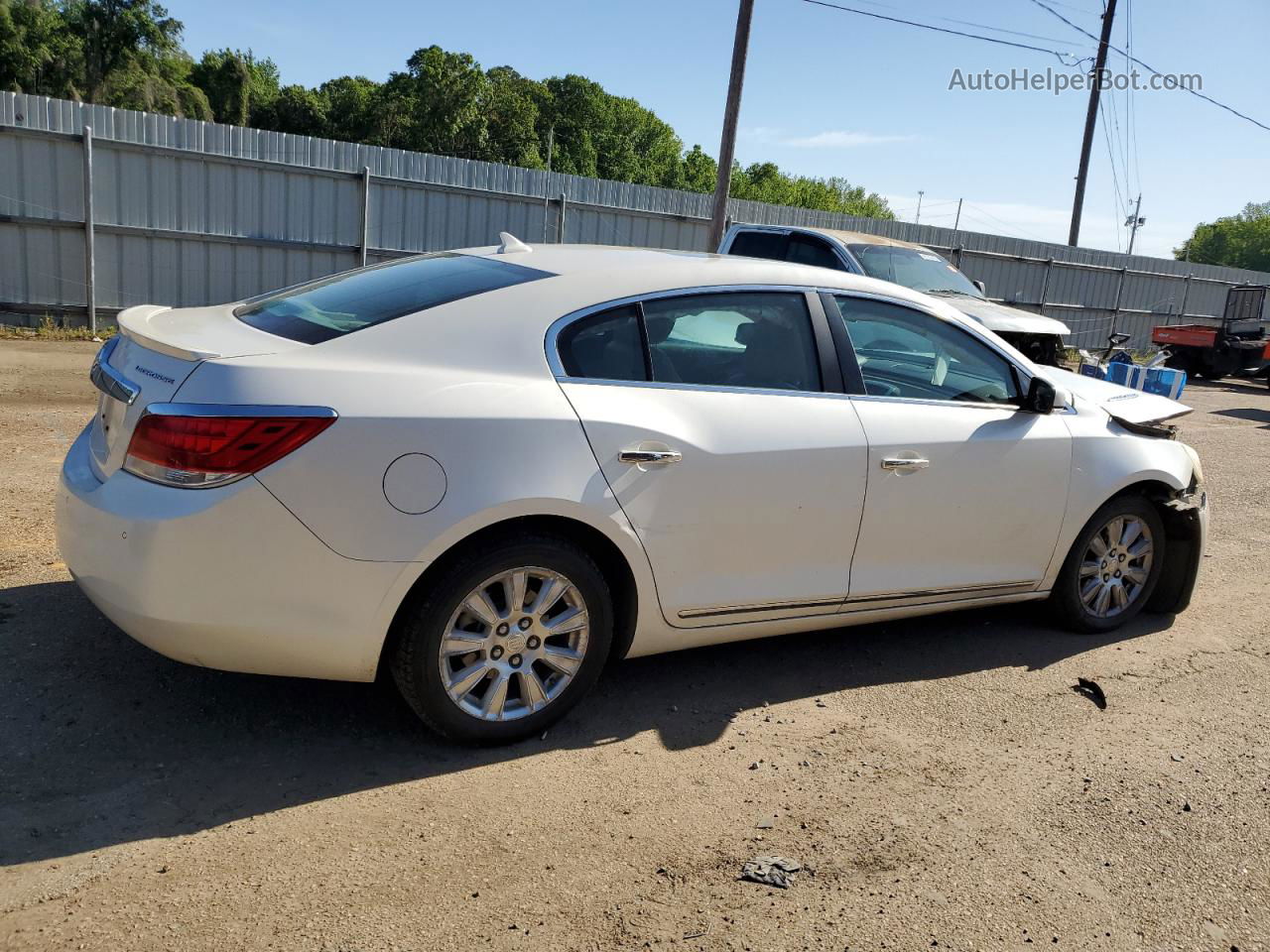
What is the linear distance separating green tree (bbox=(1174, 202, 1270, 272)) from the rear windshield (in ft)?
523

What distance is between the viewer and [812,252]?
10.7m

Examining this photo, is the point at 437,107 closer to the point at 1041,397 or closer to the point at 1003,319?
the point at 1003,319

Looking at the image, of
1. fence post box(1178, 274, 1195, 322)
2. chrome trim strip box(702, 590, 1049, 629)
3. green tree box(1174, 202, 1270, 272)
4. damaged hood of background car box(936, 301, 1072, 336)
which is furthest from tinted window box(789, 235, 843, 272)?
green tree box(1174, 202, 1270, 272)

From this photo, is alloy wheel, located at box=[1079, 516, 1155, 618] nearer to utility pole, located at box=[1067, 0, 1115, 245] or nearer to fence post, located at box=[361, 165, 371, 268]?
Result: fence post, located at box=[361, 165, 371, 268]

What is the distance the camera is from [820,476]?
13.0ft

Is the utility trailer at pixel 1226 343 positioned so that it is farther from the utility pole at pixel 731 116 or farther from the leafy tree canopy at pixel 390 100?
the leafy tree canopy at pixel 390 100

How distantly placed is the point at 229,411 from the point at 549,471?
954mm

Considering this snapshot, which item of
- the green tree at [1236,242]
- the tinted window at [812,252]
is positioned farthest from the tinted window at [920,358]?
the green tree at [1236,242]

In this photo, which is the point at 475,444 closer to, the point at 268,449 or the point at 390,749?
the point at 268,449

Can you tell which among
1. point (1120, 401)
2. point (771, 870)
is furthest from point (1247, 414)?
point (771, 870)

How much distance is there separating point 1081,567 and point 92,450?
417cm

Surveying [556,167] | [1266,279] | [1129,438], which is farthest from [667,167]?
[1129,438]

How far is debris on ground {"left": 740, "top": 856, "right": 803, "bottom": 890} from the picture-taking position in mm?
2984

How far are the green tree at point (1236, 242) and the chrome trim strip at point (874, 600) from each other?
158 metres
